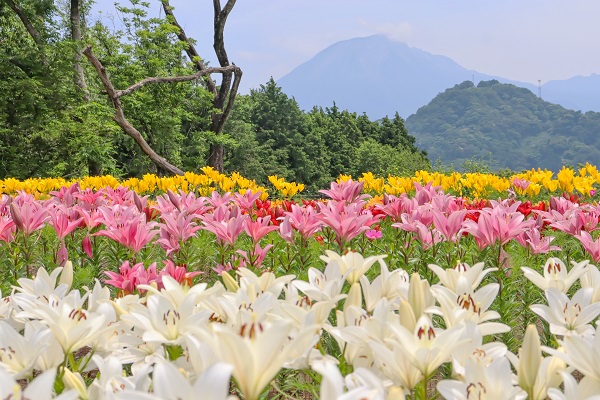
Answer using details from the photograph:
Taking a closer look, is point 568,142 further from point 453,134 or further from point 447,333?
point 447,333

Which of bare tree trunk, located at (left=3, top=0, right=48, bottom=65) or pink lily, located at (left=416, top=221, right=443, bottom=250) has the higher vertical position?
bare tree trunk, located at (left=3, top=0, right=48, bottom=65)

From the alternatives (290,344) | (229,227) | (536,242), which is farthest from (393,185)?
(290,344)

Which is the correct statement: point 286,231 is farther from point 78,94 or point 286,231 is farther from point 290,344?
point 78,94

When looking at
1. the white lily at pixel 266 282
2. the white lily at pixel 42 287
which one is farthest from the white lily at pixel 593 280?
the white lily at pixel 42 287

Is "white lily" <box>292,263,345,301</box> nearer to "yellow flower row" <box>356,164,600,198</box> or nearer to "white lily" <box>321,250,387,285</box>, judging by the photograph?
"white lily" <box>321,250,387,285</box>

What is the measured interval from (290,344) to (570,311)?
99cm

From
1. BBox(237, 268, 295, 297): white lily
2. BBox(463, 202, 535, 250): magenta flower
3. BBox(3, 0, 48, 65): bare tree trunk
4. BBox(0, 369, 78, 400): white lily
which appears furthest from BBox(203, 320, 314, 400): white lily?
BBox(3, 0, 48, 65): bare tree trunk

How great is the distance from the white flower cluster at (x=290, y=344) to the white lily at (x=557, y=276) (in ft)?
0.20

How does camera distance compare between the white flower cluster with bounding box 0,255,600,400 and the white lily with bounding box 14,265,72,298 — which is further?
the white lily with bounding box 14,265,72,298

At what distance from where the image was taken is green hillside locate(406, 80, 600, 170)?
167625mm

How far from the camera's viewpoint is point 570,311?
60.6 inches

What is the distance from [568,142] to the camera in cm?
16950

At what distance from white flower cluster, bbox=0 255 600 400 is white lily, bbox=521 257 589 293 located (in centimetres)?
6

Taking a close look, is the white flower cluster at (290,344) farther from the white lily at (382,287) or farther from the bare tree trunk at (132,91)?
the bare tree trunk at (132,91)
